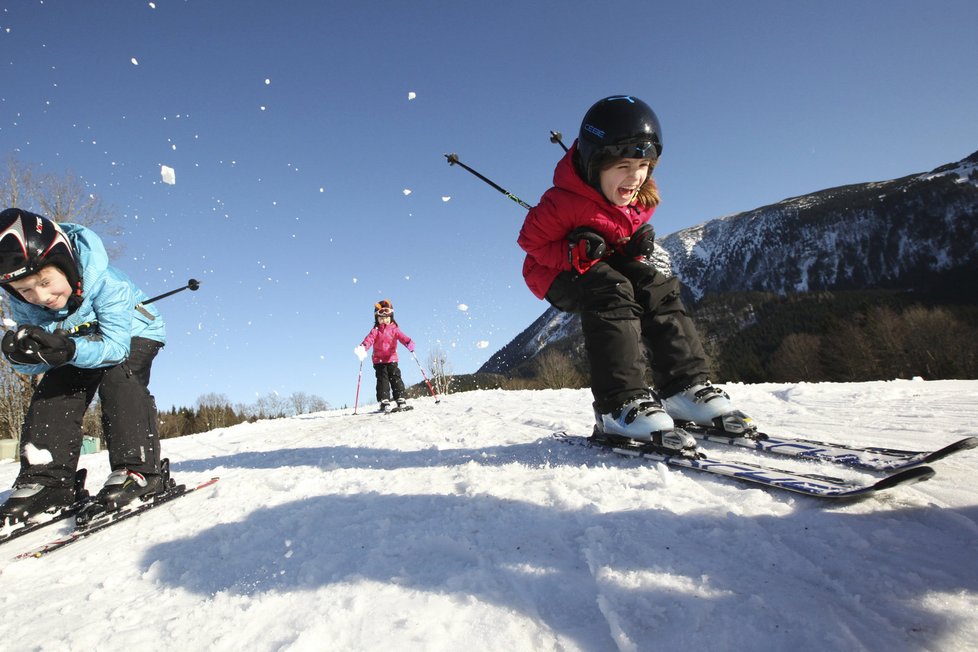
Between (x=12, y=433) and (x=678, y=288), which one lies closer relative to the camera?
(x=678, y=288)

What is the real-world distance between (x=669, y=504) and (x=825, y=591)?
1.89 feet

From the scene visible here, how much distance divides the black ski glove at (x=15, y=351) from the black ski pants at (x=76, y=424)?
43 cm

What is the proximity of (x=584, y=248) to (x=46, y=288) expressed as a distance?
316 cm

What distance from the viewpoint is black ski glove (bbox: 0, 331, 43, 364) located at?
8.05 feet

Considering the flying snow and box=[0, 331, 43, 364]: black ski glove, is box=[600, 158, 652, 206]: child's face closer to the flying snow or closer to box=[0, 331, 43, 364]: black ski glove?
box=[0, 331, 43, 364]: black ski glove

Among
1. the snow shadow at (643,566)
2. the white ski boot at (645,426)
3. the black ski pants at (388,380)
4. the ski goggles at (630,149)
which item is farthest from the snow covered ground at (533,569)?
the black ski pants at (388,380)

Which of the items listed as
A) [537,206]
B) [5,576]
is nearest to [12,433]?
[5,576]

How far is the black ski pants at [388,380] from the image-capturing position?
1005 cm

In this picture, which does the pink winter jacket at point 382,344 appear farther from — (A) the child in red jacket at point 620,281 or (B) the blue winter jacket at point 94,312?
(A) the child in red jacket at point 620,281

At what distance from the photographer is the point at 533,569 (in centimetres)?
127

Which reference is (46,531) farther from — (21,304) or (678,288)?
(678,288)

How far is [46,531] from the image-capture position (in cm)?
259

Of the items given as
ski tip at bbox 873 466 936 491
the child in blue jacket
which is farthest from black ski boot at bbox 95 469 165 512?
ski tip at bbox 873 466 936 491

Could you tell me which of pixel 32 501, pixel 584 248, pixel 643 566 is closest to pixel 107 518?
pixel 32 501
